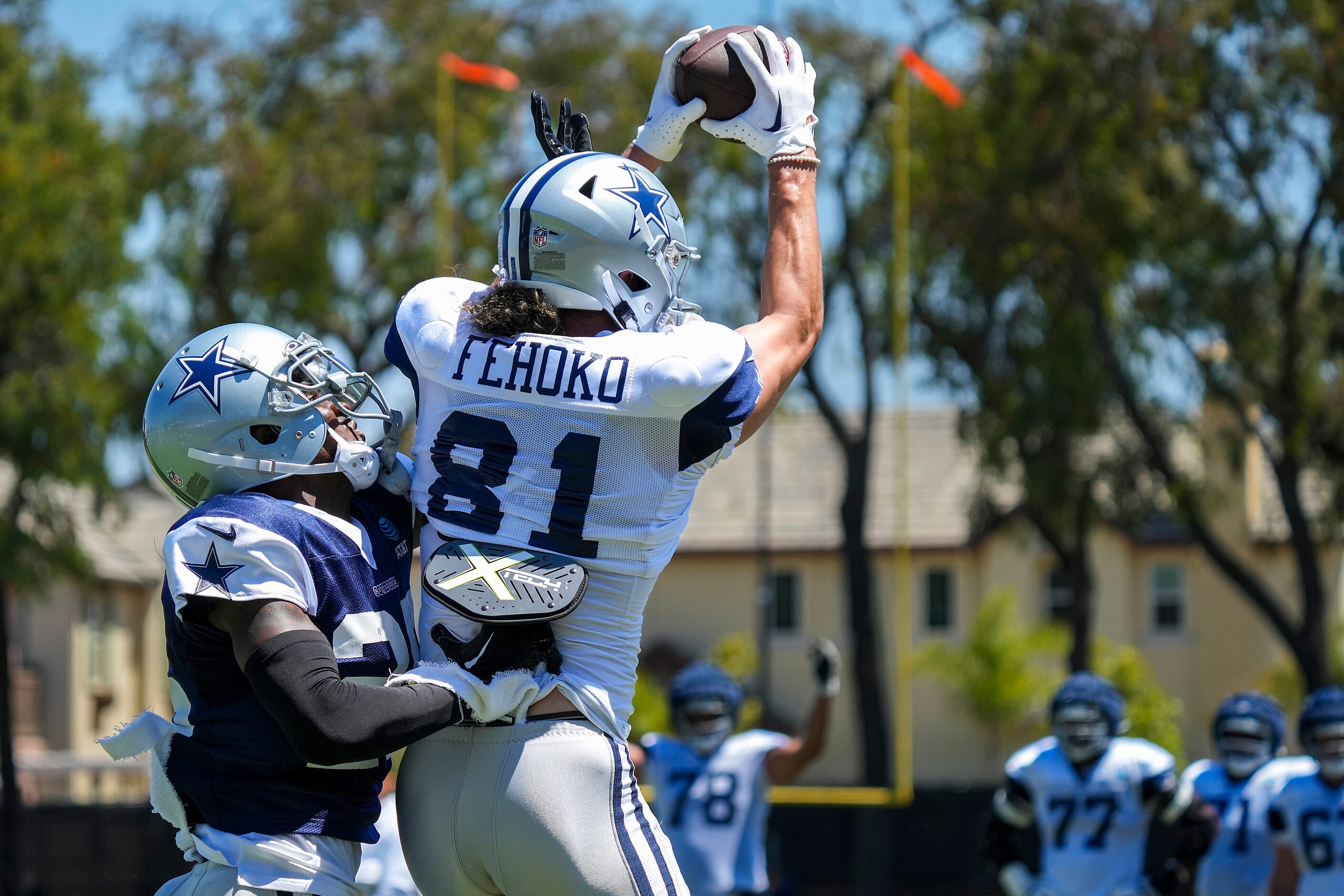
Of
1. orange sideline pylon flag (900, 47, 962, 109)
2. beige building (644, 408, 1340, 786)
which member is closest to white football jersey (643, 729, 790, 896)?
orange sideline pylon flag (900, 47, 962, 109)

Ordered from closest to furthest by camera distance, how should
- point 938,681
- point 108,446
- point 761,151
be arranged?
point 761,151, point 108,446, point 938,681

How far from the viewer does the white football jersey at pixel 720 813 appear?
8750 millimetres

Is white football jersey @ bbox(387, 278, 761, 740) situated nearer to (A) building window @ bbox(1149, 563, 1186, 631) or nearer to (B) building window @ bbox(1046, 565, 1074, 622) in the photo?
(B) building window @ bbox(1046, 565, 1074, 622)

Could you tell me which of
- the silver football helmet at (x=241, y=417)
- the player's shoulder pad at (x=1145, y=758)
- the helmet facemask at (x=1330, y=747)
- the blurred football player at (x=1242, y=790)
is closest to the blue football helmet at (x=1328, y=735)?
the helmet facemask at (x=1330, y=747)

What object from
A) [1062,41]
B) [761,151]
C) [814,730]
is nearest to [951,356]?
[1062,41]

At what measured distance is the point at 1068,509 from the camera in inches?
746

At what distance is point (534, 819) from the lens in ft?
9.04

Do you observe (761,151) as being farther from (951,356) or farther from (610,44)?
(610,44)

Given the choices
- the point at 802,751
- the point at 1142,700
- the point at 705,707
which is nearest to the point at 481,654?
the point at 802,751

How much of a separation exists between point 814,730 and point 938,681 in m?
25.5

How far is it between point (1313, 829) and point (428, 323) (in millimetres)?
6481

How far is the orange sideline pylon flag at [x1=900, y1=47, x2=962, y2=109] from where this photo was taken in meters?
15.8

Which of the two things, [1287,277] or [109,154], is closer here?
[1287,277]

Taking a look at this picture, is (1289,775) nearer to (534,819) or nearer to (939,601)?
(534,819)
